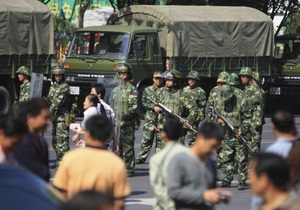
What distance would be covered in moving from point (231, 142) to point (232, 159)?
25 centimetres

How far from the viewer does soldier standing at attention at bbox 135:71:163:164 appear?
1761cm

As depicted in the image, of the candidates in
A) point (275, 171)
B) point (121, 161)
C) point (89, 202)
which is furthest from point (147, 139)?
point (89, 202)

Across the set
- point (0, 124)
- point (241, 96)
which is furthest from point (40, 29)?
point (0, 124)

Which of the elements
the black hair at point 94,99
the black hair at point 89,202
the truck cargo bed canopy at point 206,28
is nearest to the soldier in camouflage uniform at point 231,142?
the black hair at point 94,99

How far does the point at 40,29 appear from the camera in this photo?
27.3m

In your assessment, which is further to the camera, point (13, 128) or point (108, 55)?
point (108, 55)

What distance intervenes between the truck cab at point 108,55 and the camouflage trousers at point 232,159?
37.6 feet

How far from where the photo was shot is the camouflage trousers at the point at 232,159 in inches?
611

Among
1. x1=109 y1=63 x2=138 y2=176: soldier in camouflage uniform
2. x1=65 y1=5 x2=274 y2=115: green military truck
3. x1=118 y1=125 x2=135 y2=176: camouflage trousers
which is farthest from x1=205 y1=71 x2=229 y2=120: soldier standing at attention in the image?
x1=65 y1=5 x2=274 y2=115: green military truck

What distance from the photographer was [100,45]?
90.8 feet

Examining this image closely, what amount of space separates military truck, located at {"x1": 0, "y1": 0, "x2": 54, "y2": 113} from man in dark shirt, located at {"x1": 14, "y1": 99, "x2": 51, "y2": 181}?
17265 millimetres

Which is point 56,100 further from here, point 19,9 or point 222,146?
point 19,9

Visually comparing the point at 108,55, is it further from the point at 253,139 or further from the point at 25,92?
the point at 253,139

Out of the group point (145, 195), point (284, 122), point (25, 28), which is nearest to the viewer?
point (284, 122)
